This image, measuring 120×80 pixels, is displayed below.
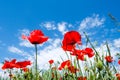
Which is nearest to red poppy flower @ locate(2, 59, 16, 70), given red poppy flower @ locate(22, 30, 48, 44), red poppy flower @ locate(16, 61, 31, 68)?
red poppy flower @ locate(16, 61, 31, 68)

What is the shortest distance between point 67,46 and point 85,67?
1.89 feet

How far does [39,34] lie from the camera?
2.72 m

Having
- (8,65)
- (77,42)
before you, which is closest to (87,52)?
(77,42)

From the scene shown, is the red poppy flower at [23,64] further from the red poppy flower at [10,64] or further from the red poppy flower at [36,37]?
the red poppy flower at [36,37]

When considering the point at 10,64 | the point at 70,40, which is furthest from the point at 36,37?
the point at 10,64

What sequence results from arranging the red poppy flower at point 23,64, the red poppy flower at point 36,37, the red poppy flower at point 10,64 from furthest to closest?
1. the red poppy flower at point 10,64
2. the red poppy flower at point 23,64
3. the red poppy flower at point 36,37

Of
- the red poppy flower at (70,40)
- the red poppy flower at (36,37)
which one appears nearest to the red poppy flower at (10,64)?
the red poppy flower at (36,37)

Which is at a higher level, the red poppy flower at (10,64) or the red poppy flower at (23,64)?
the red poppy flower at (10,64)

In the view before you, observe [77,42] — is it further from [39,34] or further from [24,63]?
[24,63]

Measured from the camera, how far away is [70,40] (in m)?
2.50

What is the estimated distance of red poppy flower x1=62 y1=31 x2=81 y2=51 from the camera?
8.04ft

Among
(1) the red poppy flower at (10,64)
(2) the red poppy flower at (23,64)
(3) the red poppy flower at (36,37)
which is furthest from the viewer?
(1) the red poppy flower at (10,64)

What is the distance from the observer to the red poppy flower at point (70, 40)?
2451mm

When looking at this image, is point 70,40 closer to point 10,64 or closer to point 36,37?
point 36,37
